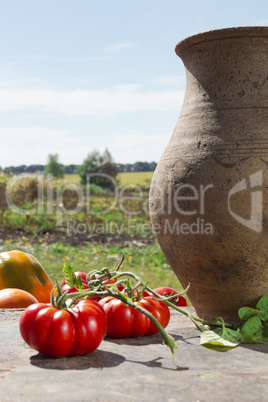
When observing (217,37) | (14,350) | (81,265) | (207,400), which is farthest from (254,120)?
(81,265)

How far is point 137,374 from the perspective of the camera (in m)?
1.67

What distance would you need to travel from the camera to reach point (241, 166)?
2.26 m

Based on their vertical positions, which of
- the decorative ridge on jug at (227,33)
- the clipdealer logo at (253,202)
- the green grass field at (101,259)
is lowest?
the green grass field at (101,259)

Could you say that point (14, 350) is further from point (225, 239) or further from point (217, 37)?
point (217, 37)

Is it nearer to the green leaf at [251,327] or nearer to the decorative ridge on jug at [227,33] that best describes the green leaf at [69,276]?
the green leaf at [251,327]

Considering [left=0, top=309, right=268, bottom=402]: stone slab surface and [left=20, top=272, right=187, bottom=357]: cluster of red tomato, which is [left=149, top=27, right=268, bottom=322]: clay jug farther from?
[left=20, top=272, right=187, bottom=357]: cluster of red tomato

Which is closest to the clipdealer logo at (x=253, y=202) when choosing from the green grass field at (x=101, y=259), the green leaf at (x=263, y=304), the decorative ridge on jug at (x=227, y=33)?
the green leaf at (x=263, y=304)

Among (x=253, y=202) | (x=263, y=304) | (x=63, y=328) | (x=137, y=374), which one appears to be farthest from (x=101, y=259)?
(x=137, y=374)

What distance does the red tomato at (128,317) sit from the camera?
2.11 metres

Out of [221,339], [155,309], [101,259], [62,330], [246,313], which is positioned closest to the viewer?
[62,330]

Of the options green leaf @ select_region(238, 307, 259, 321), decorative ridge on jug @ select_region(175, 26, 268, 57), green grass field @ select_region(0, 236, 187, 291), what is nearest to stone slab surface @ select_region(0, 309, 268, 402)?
green leaf @ select_region(238, 307, 259, 321)

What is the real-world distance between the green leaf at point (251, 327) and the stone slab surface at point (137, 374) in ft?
0.30

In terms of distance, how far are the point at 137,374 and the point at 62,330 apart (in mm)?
335

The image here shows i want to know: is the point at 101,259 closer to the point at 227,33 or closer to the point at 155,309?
the point at 155,309
